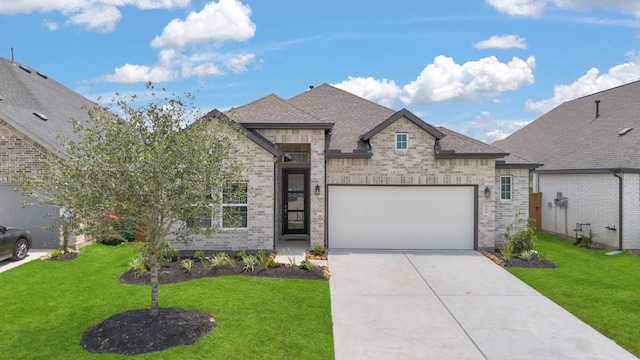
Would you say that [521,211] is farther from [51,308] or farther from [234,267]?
[51,308]

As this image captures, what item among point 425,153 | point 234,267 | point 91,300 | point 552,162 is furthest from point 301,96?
point 91,300

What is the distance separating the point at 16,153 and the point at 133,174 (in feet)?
34.2

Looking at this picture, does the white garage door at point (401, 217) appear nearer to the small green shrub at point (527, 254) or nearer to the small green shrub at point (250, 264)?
the small green shrub at point (527, 254)

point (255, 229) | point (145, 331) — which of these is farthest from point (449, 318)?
point (255, 229)

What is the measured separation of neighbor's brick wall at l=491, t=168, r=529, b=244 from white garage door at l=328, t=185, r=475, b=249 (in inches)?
47.4

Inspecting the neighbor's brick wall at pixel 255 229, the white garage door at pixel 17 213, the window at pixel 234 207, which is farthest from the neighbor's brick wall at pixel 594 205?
the white garage door at pixel 17 213

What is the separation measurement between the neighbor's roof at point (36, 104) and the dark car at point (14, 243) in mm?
2640

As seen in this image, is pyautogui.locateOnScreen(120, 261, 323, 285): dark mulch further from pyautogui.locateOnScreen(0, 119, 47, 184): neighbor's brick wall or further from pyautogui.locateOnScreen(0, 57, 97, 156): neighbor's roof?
pyautogui.locateOnScreen(0, 119, 47, 184): neighbor's brick wall

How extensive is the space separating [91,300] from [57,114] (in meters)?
12.9

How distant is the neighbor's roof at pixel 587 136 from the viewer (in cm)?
1661

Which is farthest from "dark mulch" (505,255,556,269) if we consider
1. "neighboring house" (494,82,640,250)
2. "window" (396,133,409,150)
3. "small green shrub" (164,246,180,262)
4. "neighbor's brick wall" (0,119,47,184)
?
"neighbor's brick wall" (0,119,47,184)

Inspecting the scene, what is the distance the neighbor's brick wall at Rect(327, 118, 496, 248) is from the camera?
14867 millimetres

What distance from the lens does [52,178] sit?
23.4 ft

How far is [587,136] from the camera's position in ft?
70.8
